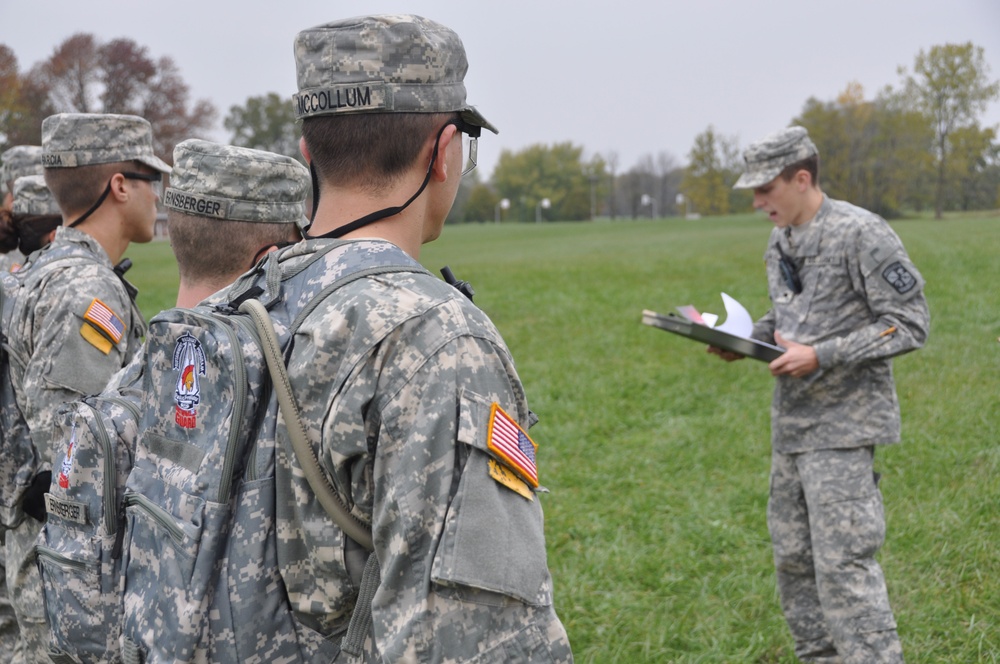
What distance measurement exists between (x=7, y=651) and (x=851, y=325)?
407 centimetres

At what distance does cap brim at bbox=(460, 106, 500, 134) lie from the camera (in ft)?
5.37

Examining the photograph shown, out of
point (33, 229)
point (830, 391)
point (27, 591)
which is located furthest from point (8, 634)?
point (830, 391)

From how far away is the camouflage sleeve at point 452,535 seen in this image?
1308 millimetres

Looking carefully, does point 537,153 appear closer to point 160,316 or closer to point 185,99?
point 185,99

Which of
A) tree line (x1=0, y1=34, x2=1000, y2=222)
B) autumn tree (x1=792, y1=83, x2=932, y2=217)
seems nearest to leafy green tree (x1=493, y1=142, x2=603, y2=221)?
tree line (x1=0, y1=34, x2=1000, y2=222)

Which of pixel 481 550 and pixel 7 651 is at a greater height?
pixel 481 550

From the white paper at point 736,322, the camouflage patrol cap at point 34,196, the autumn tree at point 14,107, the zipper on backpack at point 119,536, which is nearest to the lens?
the zipper on backpack at point 119,536

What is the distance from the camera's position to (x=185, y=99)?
42.2 metres

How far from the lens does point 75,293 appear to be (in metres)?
3.05

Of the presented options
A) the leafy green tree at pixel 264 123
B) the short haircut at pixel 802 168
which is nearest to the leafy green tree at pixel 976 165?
the leafy green tree at pixel 264 123

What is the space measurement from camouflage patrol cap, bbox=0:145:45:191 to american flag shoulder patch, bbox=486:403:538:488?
5.44 metres

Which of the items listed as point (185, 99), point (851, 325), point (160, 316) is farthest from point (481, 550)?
point (185, 99)

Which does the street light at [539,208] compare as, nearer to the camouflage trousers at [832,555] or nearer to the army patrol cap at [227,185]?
the camouflage trousers at [832,555]

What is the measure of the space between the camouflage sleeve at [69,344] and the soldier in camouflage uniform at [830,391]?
278cm
